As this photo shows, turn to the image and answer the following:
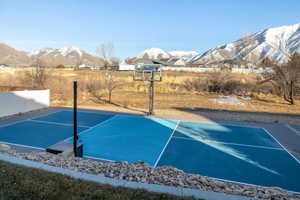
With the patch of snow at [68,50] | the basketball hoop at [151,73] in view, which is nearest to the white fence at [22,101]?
the basketball hoop at [151,73]

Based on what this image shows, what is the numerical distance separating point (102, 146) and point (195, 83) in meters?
19.0

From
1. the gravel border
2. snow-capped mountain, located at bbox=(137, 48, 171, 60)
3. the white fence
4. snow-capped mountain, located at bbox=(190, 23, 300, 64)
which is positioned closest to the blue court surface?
the gravel border

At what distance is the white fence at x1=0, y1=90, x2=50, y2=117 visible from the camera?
402 inches

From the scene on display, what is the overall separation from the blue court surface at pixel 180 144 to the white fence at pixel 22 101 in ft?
5.53

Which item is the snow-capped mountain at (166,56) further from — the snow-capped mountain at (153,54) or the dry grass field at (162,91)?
the dry grass field at (162,91)

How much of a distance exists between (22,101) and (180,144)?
9.28 meters

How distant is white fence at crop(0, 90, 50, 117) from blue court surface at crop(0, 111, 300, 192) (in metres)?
1.69

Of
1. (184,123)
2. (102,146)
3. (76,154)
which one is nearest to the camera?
(76,154)

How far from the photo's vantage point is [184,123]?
10.2m

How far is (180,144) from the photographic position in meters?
7.11

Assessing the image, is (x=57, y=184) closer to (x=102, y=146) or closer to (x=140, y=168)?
(x=140, y=168)

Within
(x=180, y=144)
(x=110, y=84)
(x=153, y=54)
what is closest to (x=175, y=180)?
(x=180, y=144)

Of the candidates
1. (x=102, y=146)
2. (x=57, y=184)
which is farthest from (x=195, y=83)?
(x=57, y=184)

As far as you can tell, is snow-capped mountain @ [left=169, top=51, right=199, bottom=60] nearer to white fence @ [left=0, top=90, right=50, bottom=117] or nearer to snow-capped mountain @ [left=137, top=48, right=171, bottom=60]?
snow-capped mountain @ [left=137, top=48, right=171, bottom=60]
